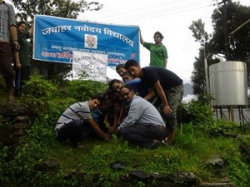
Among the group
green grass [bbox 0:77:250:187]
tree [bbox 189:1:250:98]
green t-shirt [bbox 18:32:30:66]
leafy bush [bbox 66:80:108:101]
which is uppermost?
tree [bbox 189:1:250:98]

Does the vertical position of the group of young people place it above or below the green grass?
above

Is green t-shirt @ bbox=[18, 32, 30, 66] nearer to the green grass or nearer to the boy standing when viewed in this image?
the green grass

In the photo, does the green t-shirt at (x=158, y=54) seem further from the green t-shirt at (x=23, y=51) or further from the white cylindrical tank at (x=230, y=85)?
the green t-shirt at (x=23, y=51)

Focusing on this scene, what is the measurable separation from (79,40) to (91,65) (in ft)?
2.36

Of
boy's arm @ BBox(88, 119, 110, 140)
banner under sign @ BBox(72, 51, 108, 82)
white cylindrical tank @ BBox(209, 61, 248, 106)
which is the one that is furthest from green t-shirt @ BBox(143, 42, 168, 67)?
boy's arm @ BBox(88, 119, 110, 140)

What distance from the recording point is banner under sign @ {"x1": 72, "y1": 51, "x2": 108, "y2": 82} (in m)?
7.69

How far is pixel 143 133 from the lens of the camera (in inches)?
187

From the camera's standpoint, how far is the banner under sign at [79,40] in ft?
25.1

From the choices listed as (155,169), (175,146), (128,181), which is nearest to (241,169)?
(175,146)

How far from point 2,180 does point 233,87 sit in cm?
630

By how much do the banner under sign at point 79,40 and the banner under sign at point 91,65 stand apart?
13cm

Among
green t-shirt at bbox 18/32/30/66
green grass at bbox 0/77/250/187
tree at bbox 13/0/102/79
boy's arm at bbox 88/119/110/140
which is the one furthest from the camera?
tree at bbox 13/0/102/79

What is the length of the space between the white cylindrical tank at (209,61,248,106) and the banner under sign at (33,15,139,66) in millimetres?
2365

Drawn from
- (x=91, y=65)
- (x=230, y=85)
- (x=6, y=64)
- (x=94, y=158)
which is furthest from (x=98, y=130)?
(x=230, y=85)
